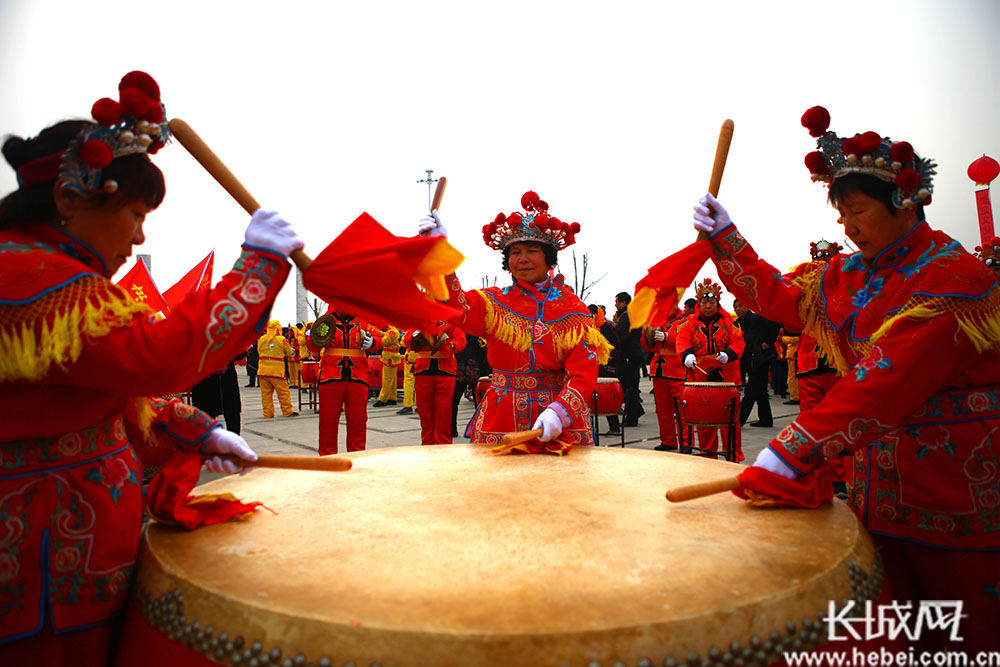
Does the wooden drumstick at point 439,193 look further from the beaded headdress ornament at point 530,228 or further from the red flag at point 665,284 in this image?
the red flag at point 665,284

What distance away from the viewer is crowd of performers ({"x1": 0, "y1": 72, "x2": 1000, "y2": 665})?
114cm

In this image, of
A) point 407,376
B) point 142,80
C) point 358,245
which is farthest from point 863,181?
point 407,376

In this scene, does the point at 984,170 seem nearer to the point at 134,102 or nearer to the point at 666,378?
the point at 666,378

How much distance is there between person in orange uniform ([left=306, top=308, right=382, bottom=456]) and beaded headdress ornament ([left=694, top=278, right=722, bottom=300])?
3777mm

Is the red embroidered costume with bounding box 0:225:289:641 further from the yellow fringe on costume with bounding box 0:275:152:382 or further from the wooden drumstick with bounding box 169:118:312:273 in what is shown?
the wooden drumstick with bounding box 169:118:312:273

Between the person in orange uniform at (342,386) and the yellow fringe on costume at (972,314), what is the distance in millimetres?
4974

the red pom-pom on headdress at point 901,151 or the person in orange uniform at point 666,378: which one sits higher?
the red pom-pom on headdress at point 901,151

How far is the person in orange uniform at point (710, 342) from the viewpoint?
6500 millimetres

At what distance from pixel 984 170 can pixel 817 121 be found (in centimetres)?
377

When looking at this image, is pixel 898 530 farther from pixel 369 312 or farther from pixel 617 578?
pixel 369 312

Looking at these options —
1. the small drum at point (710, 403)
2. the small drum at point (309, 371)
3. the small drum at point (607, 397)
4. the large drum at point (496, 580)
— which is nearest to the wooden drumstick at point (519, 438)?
the large drum at point (496, 580)

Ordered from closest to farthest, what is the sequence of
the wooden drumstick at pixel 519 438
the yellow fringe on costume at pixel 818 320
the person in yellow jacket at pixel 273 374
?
1. the yellow fringe on costume at pixel 818 320
2. the wooden drumstick at pixel 519 438
3. the person in yellow jacket at pixel 273 374

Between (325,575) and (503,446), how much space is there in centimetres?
125

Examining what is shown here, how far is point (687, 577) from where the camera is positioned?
1065 mm
